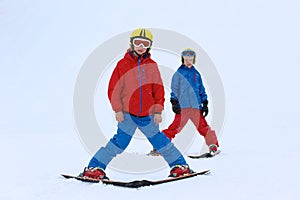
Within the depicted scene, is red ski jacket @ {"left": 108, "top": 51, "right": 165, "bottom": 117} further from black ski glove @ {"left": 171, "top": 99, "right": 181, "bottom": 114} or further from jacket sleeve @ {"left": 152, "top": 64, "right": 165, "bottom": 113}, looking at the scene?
black ski glove @ {"left": 171, "top": 99, "right": 181, "bottom": 114}

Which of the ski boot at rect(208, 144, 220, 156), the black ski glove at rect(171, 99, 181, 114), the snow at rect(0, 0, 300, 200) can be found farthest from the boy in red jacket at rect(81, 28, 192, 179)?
the black ski glove at rect(171, 99, 181, 114)

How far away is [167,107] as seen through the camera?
511 inches

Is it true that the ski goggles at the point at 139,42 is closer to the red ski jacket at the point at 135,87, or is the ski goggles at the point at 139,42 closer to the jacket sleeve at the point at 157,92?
the red ski jacket at the point at 135,87

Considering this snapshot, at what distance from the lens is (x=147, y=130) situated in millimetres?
4391

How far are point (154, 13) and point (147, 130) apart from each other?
20047 mm

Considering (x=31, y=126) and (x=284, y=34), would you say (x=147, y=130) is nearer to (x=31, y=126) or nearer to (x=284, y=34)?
(x=31, y=126)

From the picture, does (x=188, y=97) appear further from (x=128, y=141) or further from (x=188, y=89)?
(x=128, y=141)

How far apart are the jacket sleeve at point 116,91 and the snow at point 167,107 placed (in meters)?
0.89

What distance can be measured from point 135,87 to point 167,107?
865 cm

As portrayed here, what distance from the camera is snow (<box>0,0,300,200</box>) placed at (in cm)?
399

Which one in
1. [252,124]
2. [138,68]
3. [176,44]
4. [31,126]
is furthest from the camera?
[176,44]

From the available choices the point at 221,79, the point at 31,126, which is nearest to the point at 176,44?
the point at 221,79

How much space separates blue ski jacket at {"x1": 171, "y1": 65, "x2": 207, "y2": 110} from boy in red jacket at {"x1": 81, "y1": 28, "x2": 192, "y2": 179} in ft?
7.06

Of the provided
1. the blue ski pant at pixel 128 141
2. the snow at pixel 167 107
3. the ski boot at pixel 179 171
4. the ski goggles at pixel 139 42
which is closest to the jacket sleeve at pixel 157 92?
the blue ski pant at pixel 128 141
